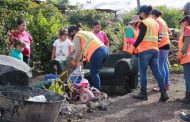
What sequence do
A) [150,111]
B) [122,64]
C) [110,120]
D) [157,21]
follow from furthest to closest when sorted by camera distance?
[122,64] < [157,21] < [150,111] < [110,120]

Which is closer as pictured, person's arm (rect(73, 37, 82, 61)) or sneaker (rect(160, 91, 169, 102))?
person's arm (rect(73, 37, 82, 61))

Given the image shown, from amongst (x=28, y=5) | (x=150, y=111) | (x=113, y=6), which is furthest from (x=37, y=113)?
(x=113, y=6)

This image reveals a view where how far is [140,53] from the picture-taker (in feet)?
25.0

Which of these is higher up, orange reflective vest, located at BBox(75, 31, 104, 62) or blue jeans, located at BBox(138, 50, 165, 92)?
orange reflective vest, located at BBox(75, 31, 104, 62)

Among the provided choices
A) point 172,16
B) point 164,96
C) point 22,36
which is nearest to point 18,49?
point 22,36

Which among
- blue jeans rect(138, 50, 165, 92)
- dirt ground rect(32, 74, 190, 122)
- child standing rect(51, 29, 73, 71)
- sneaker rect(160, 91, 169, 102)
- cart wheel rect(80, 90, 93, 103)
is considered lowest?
dirt ground rect(32, 74, 190, 122)

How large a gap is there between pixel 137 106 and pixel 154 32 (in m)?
1.43

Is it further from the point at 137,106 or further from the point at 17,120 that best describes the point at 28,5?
the point at 17,120

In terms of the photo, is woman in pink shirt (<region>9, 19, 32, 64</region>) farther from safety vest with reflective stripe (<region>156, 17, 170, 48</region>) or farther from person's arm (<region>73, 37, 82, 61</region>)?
safety vest with reflective stripe (<region>156, 17, 170, 48</region>)

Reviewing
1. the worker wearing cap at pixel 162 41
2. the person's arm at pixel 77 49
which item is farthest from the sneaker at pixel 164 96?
the person's arm at pixel 77 49

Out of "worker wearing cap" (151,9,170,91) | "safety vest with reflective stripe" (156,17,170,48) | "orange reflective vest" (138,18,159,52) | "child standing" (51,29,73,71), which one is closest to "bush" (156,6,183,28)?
"child standing" (51,29,73,71)

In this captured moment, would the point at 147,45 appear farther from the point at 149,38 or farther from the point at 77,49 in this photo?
the point at 77,49

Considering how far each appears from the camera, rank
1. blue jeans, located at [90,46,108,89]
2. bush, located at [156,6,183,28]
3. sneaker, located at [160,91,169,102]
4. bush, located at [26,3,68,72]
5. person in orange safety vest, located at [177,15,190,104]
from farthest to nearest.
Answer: bush, located at [156,6,183,28] → bush, located at [26,3,68,72] → sneaker, located at [160,91,169,102] → blue jeans, located at [90,46,108,89] → person in orange safety vest, located at [177,15,190,104]

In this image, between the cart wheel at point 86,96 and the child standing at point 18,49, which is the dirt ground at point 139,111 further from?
the child standing at point 18,49
